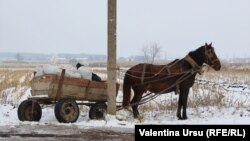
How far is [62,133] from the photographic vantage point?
410 inches

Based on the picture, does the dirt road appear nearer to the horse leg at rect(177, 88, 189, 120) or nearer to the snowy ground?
the snowy ground

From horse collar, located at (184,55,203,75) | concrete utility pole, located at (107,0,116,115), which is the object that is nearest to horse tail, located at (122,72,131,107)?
concrete utility pole, located at (107,0,116,115)

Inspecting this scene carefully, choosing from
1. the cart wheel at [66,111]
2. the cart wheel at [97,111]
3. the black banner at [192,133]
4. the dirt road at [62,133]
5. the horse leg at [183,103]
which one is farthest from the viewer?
the horse leg at [183,103]

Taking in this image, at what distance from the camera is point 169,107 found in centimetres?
1539

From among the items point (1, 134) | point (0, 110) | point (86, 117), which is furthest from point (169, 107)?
point (1, 134)

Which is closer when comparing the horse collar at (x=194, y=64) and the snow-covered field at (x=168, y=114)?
the snow-covered field at (x=168, y=114)

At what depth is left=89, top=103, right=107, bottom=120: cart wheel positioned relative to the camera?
1345 centimetres

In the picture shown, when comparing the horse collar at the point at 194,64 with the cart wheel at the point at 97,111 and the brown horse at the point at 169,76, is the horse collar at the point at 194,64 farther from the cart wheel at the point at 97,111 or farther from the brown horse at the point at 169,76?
the cart wheel at the point at 97,111

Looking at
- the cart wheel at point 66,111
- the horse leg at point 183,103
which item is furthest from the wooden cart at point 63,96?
the horse leg at point 183,103

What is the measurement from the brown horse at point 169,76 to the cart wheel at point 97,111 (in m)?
0.75

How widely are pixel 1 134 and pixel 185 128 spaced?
13.1ft

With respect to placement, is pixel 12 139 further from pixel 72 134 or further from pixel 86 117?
pixel 86 117

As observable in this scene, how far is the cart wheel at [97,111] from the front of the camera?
44.1ft

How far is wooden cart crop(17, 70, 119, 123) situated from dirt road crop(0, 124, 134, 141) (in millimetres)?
1014
